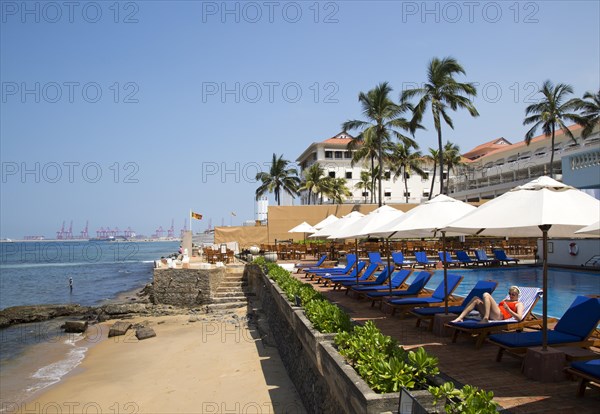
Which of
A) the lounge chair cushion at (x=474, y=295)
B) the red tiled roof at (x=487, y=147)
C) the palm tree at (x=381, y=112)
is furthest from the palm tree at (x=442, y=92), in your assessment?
the red tiled roof at (x=487, y=147)

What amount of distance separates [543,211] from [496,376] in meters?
1.89

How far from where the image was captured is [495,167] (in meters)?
47.5

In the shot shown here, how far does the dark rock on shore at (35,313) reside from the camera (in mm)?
22244

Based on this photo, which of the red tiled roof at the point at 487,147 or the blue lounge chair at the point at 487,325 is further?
the red tiled roof at the point at 487,147

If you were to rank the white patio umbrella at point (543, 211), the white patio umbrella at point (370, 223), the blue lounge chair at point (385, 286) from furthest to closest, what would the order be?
the blue lounge chair at point (385, 286) < the white patio umbrella at point (370, 223) < the white patio umbrella at point (543, 211)

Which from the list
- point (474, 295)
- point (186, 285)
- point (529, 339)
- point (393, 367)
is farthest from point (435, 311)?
point (186, 285)

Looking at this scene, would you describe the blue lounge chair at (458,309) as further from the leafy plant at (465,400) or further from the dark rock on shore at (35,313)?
the dark rock on shore at (35,313)

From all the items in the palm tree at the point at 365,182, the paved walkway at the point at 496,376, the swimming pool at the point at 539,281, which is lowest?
the swimming pool at the point at 539,281

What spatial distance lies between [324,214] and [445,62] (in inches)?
535

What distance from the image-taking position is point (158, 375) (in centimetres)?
1194

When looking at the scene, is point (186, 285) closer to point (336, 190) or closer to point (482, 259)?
point (482, 259)

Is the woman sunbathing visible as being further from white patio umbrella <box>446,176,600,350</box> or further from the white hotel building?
the white hotel building

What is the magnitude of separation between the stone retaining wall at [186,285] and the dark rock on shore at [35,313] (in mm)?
3681

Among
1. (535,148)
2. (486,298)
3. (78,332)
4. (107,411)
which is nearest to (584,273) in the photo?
(486,298)
